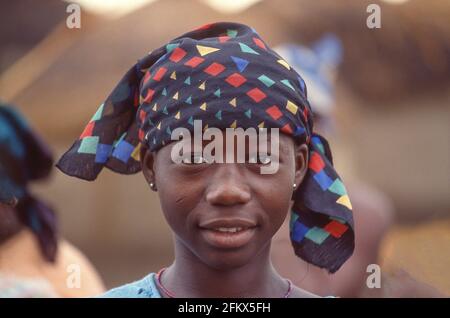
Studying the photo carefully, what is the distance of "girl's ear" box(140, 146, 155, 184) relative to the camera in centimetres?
236

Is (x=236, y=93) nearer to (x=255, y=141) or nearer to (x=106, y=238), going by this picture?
(x=255, y=141)

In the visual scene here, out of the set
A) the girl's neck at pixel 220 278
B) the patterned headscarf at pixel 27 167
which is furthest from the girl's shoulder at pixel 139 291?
the patterned headscarf at pixel 27 167

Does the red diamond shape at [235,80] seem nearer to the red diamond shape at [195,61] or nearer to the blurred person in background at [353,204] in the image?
the red diamond shape at [195,61]

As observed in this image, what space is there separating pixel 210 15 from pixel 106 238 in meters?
2.04

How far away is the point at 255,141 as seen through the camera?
2223mm

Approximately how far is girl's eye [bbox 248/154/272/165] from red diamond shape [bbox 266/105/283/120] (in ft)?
0.32

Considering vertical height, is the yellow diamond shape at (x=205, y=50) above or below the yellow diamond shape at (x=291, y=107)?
above

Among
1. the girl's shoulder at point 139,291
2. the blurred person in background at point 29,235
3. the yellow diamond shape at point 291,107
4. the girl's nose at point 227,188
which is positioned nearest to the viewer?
the girl's nose at point 227,188

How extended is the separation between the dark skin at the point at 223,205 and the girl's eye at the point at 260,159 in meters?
0.01

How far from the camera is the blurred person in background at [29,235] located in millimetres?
3344

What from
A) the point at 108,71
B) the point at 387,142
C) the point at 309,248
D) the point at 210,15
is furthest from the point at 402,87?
the point at 309,248

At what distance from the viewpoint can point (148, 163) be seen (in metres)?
2.37

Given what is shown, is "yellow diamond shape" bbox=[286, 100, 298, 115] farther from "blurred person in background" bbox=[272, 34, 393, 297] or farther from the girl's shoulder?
"blurred person in background" bbox=[272, 34, 393, 297]

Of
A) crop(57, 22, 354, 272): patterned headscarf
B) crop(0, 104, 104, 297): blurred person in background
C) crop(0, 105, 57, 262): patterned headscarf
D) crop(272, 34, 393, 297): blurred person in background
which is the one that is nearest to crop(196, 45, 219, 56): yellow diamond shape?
crop(57, 22, 354, 272): patterned headscarf
